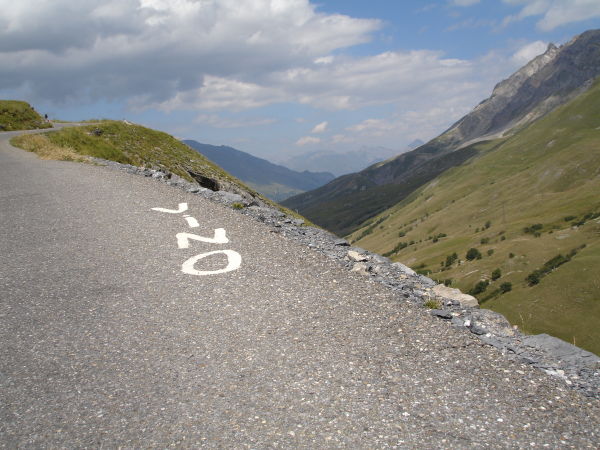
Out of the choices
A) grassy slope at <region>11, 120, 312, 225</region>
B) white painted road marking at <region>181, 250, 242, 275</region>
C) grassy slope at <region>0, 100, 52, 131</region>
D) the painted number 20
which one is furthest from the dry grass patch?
white painted road marking at <region>181, 250, 242, 275</region>

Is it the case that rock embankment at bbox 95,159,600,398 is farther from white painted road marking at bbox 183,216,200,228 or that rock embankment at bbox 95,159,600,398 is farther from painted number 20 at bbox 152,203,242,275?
white painted road marking at bbox 183,216,200,228

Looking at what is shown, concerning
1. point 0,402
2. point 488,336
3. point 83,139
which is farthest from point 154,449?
point 83,139

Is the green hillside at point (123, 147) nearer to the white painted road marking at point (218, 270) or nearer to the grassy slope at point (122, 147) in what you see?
the grassy slope at point (122, 147)

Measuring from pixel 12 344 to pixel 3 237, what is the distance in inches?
298

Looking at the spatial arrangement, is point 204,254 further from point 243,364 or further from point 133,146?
point 133,146

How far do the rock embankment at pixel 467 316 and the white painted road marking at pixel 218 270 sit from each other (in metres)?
2.49

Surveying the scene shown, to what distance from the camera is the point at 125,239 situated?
13.6m

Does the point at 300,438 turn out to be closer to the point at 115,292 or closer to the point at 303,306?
the point at 303,306

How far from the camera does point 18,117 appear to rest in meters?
55.0

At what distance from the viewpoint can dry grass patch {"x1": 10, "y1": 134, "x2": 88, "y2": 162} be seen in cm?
2938

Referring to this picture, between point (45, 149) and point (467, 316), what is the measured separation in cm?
3335

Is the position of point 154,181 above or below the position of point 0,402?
above

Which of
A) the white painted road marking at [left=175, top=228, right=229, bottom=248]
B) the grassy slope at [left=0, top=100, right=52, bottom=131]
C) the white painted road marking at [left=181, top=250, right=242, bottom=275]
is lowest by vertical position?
the white painted road marking at [left=181, top=250, right=242, bottom=275]

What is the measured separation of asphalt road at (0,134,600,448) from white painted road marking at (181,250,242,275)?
0.13 meters
